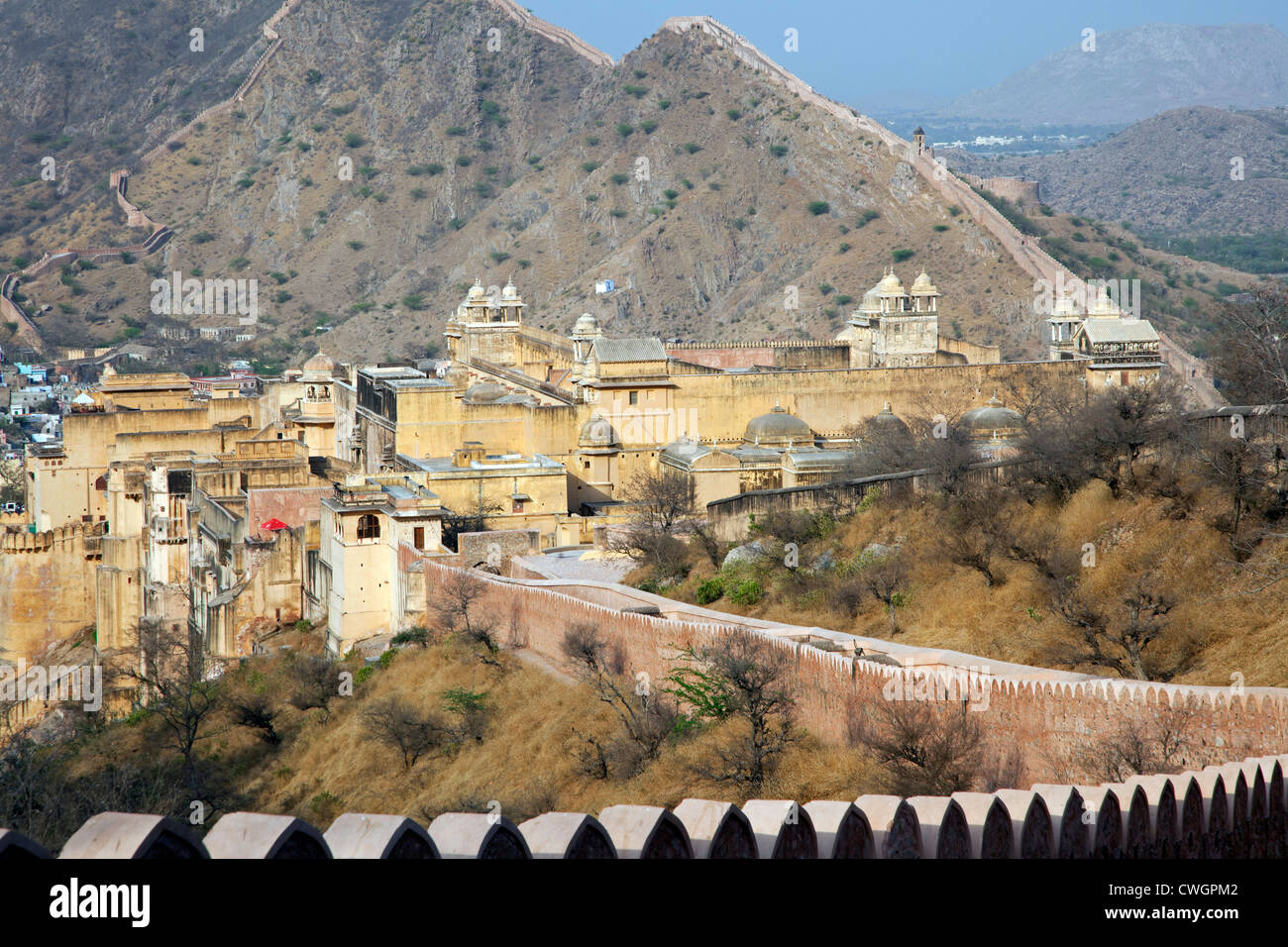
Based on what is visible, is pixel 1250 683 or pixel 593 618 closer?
pixel 1250 683

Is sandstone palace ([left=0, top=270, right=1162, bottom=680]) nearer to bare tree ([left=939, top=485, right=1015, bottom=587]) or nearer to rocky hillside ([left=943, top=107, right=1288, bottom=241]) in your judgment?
bare tree ([left=939, top=485, right=1015, bottom=587])

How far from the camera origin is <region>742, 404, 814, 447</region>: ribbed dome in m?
38.3

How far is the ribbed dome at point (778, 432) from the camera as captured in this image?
38.3 m

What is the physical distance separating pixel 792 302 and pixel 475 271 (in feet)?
93.9

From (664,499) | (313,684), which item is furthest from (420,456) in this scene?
→ (313,684)

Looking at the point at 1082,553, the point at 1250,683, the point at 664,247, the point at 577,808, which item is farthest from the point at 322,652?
the point at 664,247

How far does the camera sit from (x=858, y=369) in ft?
137

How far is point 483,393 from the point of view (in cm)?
4012

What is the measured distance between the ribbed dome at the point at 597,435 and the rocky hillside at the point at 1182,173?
10595 centimetres

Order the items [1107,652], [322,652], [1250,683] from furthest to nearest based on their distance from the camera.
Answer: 1. [322,652]
2. [1107,652]
3. [1250,683]

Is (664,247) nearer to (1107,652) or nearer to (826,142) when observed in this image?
(826,142)

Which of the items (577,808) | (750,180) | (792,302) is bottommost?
(577,808)

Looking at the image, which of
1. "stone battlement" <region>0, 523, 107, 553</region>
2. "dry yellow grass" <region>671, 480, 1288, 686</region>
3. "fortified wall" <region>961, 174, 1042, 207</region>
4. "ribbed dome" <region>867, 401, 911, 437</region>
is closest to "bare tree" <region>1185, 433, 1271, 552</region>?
"dry yellow grass" <region>671, 480, 1288, 686</region>

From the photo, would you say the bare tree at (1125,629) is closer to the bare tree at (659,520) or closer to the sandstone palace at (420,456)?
the bare tree at (659,520)
